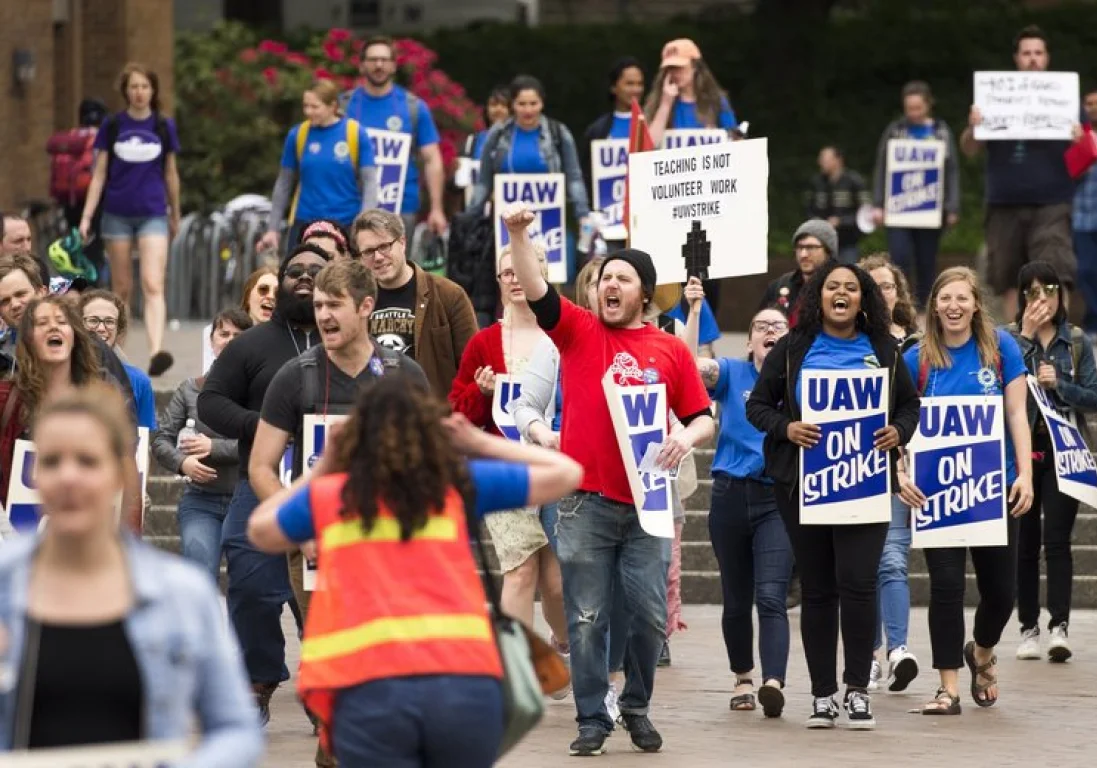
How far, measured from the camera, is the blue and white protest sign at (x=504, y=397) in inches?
429

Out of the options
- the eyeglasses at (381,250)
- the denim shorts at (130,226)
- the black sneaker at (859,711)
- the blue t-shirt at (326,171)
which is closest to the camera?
the black sneaker at (859,711)

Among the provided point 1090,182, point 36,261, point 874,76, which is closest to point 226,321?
point 36,261

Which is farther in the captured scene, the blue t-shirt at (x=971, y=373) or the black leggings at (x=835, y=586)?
the blue t-shirt at (x=971, y=373)

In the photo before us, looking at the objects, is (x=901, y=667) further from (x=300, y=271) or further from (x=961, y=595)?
(x=300, y=271)

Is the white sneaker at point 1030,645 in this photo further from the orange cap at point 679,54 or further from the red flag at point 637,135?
the orange cap at point 679,54

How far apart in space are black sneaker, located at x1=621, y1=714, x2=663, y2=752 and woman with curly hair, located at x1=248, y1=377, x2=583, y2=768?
3.73 metres

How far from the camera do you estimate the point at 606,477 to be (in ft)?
31.6

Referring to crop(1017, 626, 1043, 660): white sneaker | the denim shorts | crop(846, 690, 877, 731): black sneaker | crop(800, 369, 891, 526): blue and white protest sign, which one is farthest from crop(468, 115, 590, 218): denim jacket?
crop(846, 690, 877, 731): black sneaker

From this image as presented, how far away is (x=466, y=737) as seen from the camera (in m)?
6.04

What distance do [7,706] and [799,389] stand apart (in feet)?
18.6

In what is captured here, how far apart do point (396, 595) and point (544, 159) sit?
10.3 metres

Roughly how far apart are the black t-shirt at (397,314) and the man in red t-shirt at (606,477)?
124cm

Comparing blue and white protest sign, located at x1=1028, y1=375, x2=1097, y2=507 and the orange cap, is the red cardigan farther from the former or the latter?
the orange cap

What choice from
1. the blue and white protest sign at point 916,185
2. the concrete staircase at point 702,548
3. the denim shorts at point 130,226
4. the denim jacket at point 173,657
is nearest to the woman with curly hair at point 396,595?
the denim jacket at point 173,657
